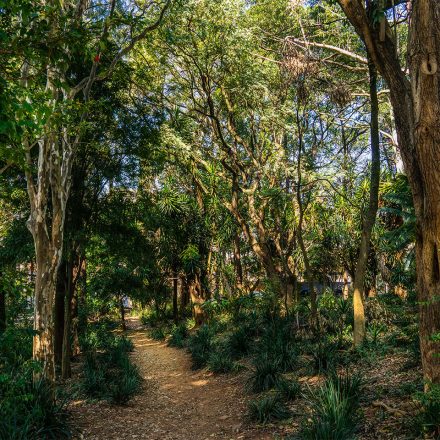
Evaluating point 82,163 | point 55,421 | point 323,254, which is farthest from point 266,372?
point 323,254

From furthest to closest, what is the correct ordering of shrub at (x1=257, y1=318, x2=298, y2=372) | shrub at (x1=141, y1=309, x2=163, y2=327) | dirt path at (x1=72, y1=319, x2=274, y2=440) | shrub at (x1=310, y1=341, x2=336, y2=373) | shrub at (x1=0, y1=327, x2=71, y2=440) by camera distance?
1. shrub at (x1=141, y1=309, x2=163, y2=327)
2. shrub at (x1=257, y1=318, x2=298, y2=372)
3. shrub at (x1=310, y1=341, x2=336, y2=373)
4. dirt path at (x1=72, y1=319, x2=274, y2=440)
5. shrub at (x1=0, y1=327, x2=71, y2=440)

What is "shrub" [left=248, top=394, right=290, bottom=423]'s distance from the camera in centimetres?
594

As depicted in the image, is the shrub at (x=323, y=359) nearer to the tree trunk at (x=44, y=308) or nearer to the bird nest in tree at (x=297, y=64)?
the tree trunk at (x=44, y=308)

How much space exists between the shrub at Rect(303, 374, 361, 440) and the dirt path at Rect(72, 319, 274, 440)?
3.48ft

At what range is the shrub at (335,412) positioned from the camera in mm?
4352

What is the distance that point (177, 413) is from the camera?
7391 millimetres

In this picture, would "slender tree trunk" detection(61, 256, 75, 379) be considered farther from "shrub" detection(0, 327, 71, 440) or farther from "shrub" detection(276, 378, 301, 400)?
"shrub" detection(276, 378, 301, 400)

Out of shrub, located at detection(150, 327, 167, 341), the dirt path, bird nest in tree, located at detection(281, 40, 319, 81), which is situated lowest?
shrub, located at detection(150, 327, 167, 341)

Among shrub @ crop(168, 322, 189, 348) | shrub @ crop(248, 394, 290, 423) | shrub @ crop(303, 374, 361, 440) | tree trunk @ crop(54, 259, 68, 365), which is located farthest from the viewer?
shrub @ crop(168, 322, 189, 348)

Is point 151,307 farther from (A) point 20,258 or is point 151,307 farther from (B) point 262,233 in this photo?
(A) point 20,258

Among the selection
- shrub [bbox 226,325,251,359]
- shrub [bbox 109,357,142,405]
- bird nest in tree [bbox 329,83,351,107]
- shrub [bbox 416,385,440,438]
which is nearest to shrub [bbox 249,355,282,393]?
shrub [bbox 109,357,142,405]

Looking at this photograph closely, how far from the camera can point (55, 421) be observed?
561 cm

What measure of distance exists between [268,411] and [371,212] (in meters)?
3.98

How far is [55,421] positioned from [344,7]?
6.71 m
